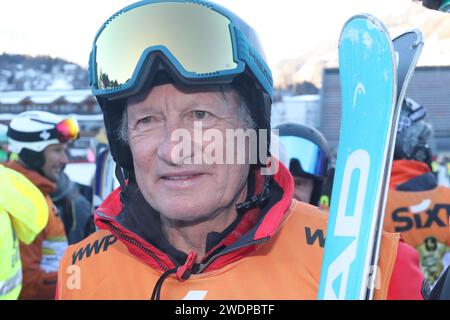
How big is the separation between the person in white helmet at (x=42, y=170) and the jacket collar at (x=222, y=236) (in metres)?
2.05

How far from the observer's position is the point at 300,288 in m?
1.57

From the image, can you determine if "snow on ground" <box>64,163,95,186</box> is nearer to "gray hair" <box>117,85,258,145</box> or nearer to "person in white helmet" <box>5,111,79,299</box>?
"person in white helmet" <box>5,111,79,299</box>

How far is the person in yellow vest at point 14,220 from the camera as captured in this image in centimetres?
236

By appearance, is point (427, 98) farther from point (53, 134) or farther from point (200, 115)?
point (200, 115)

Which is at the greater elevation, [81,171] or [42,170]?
[42,170]

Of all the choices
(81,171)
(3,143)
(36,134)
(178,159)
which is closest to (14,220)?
(178,159)

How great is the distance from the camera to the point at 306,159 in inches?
138

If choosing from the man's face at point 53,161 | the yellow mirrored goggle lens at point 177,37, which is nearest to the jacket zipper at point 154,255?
the yellow mirrored goggle lens at point 177,37

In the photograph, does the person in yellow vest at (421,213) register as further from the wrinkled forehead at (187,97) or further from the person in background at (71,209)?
the person in background at (71,209)

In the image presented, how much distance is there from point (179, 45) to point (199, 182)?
0.45 metres

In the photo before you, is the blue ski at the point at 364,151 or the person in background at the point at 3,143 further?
the person in background at the point at 3,143

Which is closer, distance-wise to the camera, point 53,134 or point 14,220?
point 14,220
